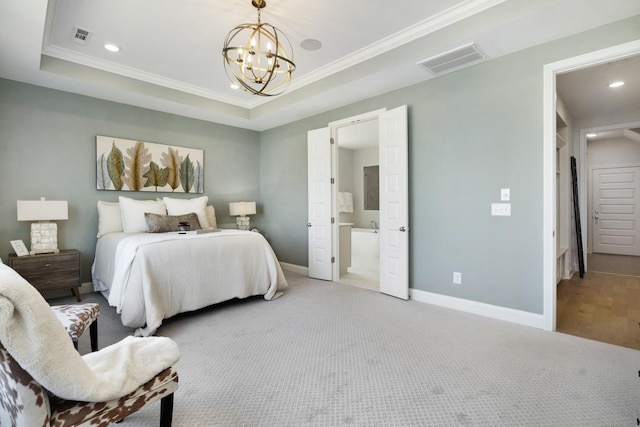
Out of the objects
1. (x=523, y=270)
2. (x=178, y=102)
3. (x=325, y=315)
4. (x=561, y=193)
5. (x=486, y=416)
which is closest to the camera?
(x=486, y=416)

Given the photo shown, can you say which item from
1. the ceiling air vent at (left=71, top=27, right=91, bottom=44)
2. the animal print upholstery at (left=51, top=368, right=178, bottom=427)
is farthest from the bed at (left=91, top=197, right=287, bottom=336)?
the ceiling air vent at (left=71, top=27, right=91, bottom=44)

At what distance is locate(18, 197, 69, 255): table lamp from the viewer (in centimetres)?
334

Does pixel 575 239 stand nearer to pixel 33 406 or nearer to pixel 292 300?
pixel 292 300

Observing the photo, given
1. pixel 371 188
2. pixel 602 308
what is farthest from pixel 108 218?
A: pixel 602 308

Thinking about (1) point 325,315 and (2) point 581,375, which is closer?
(2) point 581,375

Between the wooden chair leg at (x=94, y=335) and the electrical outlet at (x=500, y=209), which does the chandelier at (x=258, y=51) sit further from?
the electrical outlet at (x=500, y=209)

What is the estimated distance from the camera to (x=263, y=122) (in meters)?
5.29

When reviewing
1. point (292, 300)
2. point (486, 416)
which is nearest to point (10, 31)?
point (292, 300)

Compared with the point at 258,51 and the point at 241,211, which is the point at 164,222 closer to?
the point at 241,211

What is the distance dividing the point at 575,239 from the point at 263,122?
5547 millimetres

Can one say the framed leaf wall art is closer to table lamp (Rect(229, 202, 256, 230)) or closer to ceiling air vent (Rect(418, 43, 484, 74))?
table lamp (Rect(229, 202, 256, 230))

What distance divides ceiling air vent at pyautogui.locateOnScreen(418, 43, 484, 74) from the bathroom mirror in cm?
449

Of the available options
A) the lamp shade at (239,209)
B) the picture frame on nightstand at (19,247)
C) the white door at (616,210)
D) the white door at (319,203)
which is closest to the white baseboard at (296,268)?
the white door at (319,203)

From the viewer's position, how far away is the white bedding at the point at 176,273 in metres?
2.69
